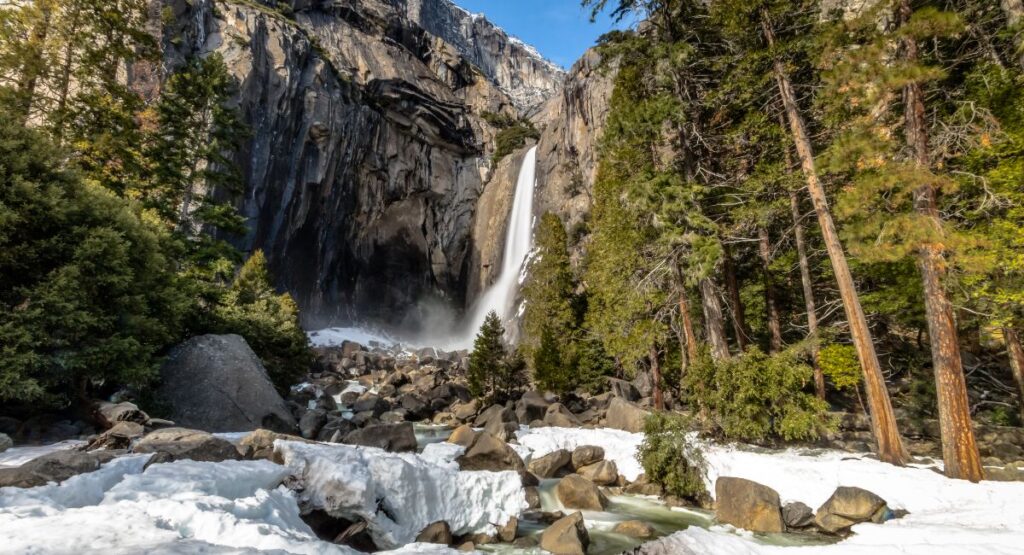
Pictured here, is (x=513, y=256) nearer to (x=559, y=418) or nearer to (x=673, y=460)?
(x=559, y=418)

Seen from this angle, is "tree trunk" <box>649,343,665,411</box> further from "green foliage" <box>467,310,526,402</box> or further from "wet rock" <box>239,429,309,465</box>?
"wet rock" <box>239,429,309,465</box>

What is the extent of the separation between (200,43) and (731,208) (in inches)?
1596

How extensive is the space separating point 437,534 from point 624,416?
27.9ft

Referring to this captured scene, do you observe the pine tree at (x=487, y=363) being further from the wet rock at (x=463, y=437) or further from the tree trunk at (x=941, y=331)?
the tree trunk at (x=941, y=331)

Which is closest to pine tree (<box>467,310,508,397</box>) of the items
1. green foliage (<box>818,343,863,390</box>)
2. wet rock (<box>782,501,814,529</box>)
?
green foliage (<box>818,343,863,390</box>)

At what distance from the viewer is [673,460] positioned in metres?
8.98

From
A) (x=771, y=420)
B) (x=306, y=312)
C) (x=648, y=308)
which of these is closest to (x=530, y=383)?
(x=648, y=308)

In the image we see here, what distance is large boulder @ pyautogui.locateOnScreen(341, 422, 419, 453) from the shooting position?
37.4ft

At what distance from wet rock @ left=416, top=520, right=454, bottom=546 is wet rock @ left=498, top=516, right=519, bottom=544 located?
87 centimetres

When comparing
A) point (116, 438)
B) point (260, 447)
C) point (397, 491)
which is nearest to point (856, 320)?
point (397, 491)

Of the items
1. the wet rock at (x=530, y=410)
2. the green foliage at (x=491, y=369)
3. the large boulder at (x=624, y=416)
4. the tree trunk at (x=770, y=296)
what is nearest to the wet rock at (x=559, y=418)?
the wet rock at (x=530, y=410)

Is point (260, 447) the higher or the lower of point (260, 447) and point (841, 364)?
the lower

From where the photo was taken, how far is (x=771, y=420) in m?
10.2

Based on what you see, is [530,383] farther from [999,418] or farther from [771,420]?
[999,418]
